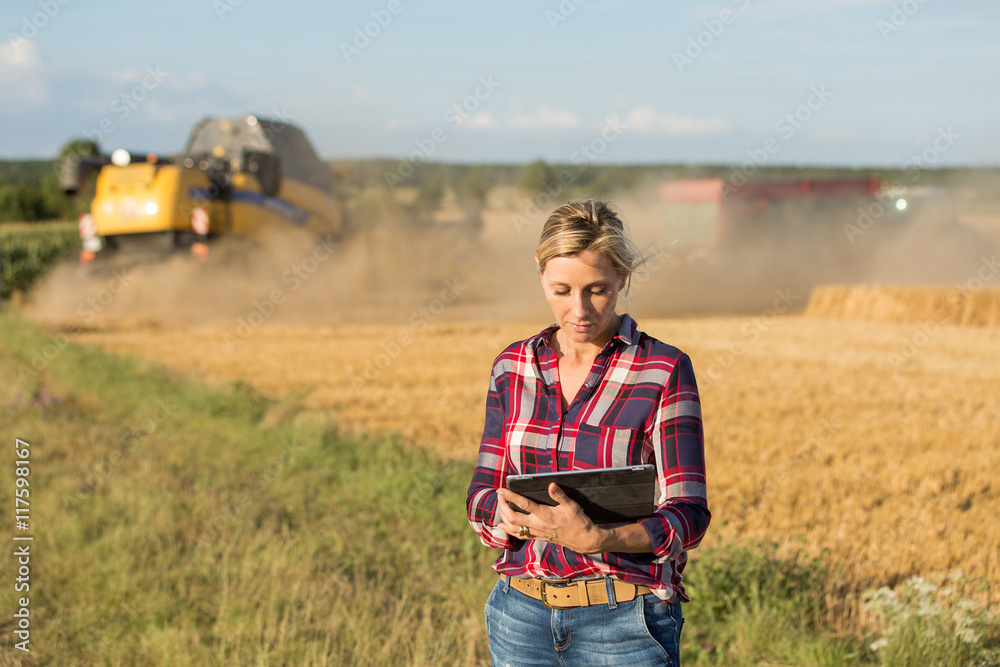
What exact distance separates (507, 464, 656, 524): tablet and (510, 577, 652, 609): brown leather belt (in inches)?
7.5

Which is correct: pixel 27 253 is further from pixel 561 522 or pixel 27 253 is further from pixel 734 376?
pixel 561 522

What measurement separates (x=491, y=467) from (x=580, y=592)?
32 centimetres

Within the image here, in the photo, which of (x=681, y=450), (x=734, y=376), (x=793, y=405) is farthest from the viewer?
(x=734, y=376)

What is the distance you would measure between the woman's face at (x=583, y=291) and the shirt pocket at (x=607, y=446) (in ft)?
0.65

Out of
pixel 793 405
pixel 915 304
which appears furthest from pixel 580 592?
pixel 915 304

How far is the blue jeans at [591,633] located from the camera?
174 cm

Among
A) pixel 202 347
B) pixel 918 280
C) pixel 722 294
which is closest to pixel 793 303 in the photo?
pixel 722 294

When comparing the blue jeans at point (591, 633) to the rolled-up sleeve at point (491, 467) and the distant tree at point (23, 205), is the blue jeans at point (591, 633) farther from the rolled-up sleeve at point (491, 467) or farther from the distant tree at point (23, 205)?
the distant tree at point (23, 205)

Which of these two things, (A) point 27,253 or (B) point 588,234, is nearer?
(B) point 588,234

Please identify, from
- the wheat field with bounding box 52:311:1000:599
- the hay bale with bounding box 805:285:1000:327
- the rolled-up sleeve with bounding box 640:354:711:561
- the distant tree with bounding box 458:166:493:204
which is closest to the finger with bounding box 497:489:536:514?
the rolled-up sleeve with bounding box 640:354:711:561

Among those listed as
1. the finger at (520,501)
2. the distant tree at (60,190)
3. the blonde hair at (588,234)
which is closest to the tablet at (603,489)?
the finger at (520,501)

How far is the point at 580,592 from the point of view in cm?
175

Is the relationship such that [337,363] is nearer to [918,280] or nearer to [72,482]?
[72,482]

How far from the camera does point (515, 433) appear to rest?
5.93 feet
